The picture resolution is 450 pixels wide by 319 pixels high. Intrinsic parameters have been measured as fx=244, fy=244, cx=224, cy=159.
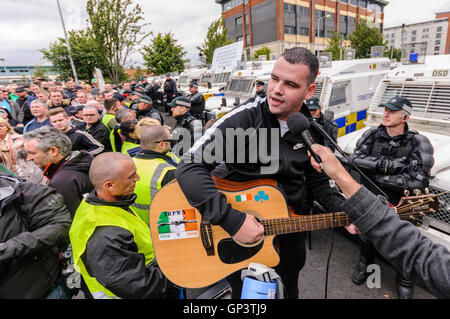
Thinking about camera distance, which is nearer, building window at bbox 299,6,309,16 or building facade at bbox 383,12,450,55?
building window at bbox 299,6,309,16

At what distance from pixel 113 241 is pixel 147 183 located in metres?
0.89

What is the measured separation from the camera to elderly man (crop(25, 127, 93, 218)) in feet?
8.15

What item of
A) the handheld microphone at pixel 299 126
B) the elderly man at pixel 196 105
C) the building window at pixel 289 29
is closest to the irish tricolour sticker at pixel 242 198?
the handheld microphone at pixel 299 126

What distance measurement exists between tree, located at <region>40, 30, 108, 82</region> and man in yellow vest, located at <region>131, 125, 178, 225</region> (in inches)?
860

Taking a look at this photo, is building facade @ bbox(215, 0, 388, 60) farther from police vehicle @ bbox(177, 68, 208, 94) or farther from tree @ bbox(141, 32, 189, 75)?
police vehicle @ bbox(177, 68, 208, 94)

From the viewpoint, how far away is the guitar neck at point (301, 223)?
1.74m

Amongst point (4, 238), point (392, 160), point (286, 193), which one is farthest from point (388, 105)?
point (4, 238)

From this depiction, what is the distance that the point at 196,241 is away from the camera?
6.10ft

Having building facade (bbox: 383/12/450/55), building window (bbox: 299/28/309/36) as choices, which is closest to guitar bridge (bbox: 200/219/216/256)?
building window (bbox: 299/28/309/36)

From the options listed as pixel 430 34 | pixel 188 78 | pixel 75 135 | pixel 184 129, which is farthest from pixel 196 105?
pixel 430 34

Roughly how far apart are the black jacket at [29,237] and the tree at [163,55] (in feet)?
79.7

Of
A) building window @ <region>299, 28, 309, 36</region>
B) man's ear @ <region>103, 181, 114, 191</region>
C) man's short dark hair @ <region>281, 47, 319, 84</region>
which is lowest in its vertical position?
man's ear @ <region>103, 181, 114, 191</region>

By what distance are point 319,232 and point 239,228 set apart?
3.11m

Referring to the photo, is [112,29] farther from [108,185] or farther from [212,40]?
[108,185]
